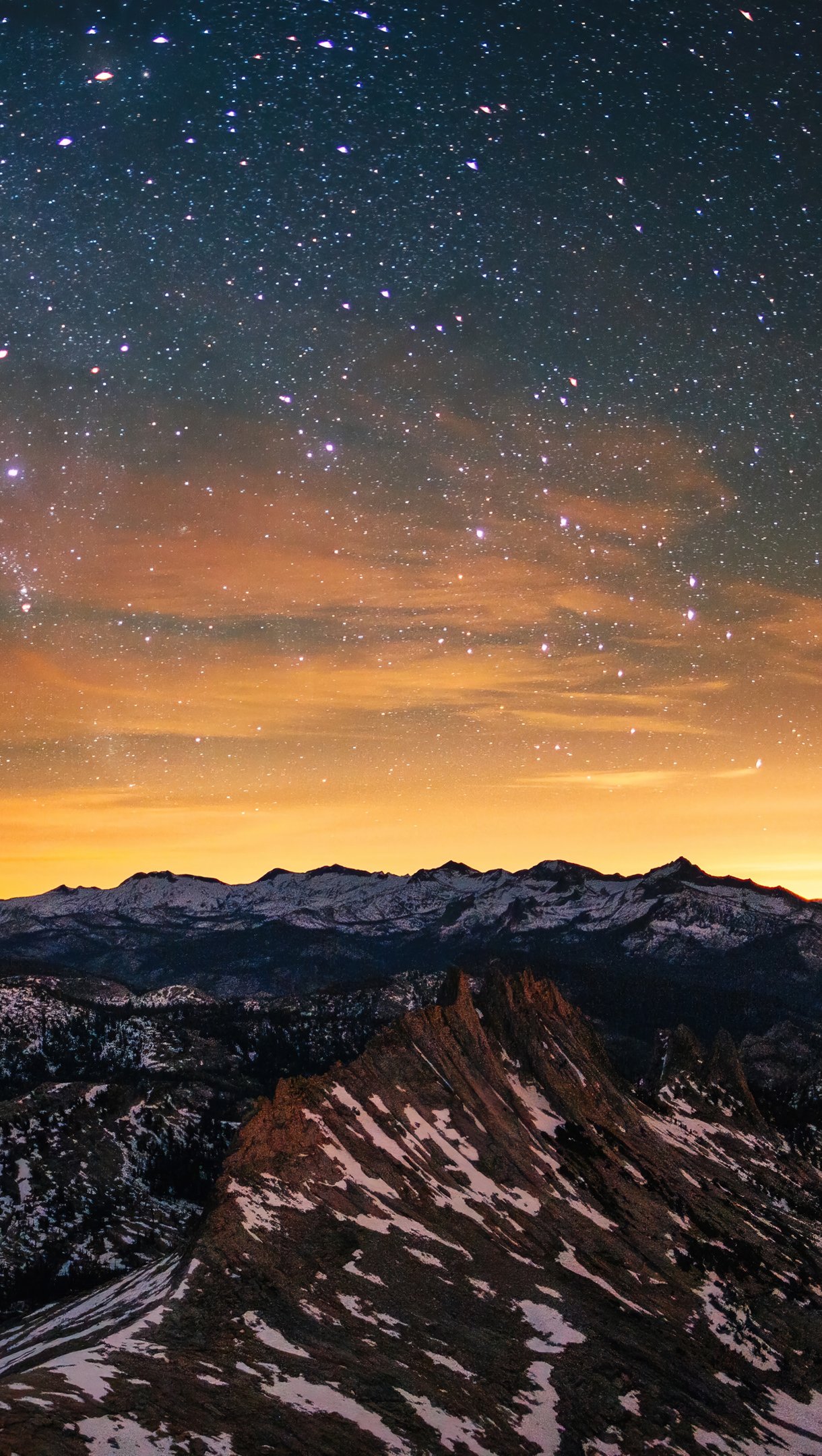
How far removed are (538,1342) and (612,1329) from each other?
33.4 feet

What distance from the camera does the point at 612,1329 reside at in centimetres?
9644

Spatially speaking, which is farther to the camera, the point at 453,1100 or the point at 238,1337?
the point at 453,1100

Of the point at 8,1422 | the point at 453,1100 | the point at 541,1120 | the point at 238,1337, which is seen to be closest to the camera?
the point at 8,1422

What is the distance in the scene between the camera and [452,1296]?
3654 inches

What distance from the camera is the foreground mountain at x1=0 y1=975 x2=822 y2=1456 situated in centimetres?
6425

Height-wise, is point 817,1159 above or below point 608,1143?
below

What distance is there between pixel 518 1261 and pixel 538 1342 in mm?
15787

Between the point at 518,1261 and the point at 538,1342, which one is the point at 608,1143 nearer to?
the point at 518,1261

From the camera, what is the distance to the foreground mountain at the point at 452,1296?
64.2 meters

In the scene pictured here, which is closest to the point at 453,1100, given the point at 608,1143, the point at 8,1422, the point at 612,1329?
the point at 608,1143

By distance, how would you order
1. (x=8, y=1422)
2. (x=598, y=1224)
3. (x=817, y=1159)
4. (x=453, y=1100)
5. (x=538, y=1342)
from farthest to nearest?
(x=817, y=1159), (x=453, y=1100), (x=598, y=1224), (x=538, y=1342), (x=8, y=1422)

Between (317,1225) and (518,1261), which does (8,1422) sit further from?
(518,1261)

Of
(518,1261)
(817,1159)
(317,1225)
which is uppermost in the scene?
(317,1225)

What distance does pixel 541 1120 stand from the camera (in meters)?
146
